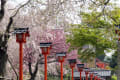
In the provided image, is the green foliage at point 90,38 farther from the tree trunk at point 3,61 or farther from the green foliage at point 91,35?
the tree trunk at point 3,61

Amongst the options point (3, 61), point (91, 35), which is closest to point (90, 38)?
point (91, 35)

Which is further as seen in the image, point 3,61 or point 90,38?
point 90,38

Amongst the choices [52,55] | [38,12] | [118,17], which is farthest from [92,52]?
Result: [38,12]

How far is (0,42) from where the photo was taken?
44.5 ft

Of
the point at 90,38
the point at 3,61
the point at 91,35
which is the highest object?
the point at 91,35

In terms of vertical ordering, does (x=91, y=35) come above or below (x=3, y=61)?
above

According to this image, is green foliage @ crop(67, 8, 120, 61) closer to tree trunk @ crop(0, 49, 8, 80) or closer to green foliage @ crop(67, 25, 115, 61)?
green foliage @ crop(67, 25, 115, 61)

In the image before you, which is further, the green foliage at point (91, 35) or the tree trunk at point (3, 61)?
the green foliage at point (91, 35)

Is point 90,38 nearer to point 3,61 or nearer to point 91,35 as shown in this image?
point 91,35

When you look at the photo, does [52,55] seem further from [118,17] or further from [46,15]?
[46,15]

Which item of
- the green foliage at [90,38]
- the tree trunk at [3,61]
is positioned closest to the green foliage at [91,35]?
the green foliage at [90,38]

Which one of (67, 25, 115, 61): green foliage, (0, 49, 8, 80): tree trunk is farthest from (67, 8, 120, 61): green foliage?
(0, 49, 8, 80): tree trunk

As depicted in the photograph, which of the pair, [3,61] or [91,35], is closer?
[3,61]

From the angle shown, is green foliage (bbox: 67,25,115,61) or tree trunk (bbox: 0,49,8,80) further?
green foliage (bbox: 67,25,115,61)
